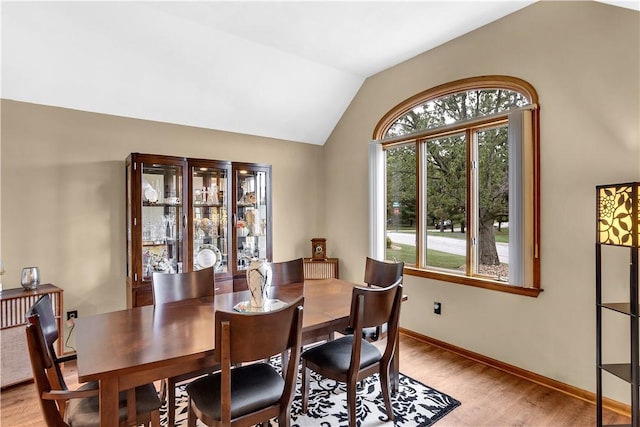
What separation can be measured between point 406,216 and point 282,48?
225 centimetres

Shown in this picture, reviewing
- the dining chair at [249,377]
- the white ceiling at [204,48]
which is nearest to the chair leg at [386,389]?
the dining chair at [249,377]

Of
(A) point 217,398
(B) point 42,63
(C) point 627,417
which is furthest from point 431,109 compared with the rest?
(B) point 42,63

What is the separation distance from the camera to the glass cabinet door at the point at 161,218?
3219 mm

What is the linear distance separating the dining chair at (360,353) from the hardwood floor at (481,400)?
611mm

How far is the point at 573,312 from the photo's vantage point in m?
2.49

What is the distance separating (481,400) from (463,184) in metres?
1.89

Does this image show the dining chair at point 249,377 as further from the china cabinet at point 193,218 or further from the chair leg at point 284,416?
the china cabinet at point 193,218

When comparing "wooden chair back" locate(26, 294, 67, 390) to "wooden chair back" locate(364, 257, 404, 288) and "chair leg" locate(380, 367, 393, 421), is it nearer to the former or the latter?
"chair leg" locate(380, 367, 393, 421)

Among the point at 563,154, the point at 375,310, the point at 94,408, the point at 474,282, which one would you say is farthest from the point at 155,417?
the point at 563,154

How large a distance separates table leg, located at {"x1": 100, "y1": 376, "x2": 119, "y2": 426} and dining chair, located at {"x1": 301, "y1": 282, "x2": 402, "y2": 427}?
111cm

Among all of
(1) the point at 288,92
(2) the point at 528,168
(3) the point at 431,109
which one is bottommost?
(2) the point at 528,168

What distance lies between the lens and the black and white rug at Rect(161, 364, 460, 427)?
7.14ft

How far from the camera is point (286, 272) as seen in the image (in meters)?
2.82

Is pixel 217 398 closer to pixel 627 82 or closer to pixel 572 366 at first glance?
pixel 572 366
